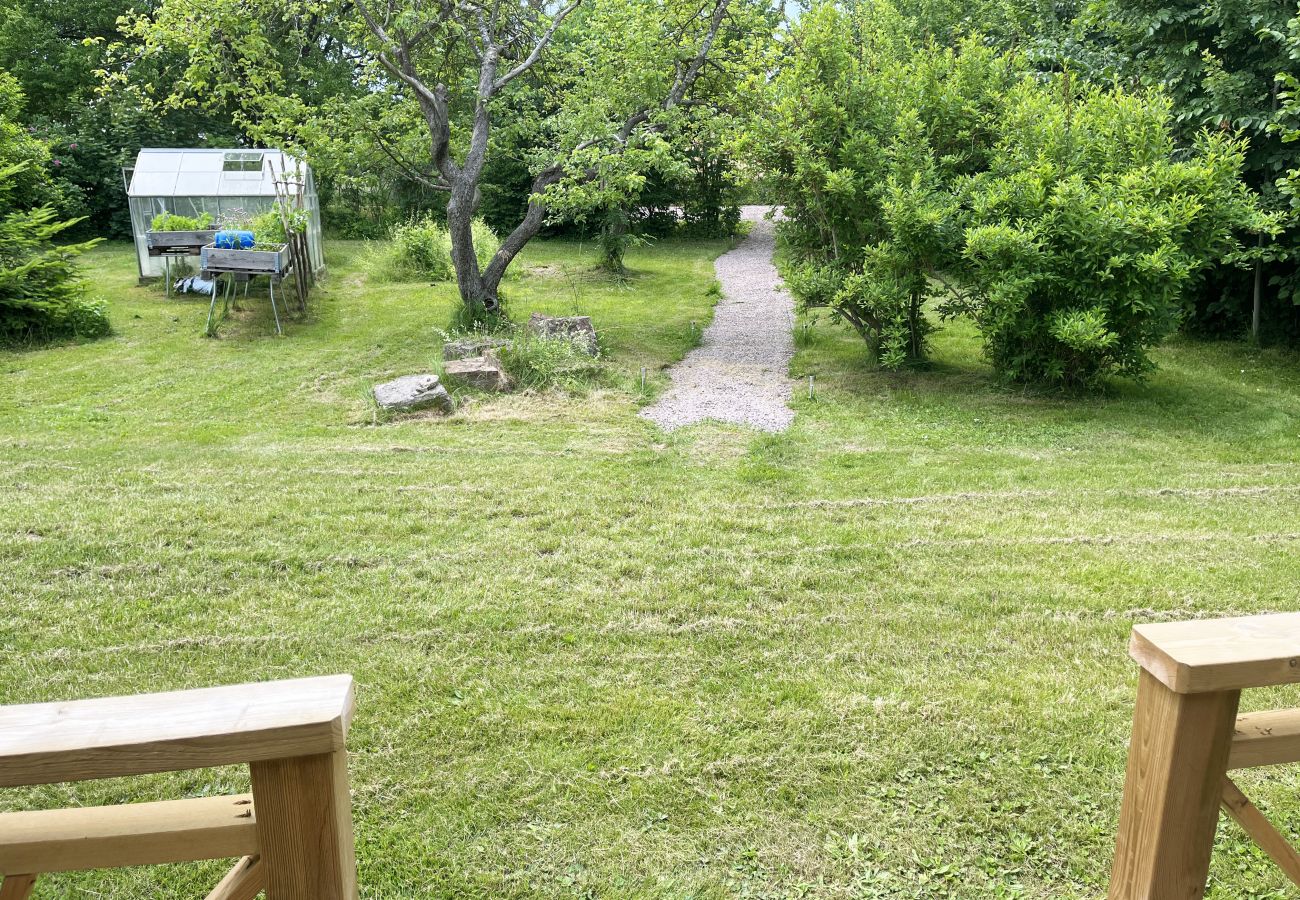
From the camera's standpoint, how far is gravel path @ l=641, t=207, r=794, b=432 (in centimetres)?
841

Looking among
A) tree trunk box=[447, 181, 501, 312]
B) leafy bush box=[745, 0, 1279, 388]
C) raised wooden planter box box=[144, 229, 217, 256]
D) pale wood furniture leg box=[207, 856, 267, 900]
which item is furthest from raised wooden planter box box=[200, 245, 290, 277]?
pale wood furniture leg box=[207, 856, 267, 900]

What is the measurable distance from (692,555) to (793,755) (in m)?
1.91

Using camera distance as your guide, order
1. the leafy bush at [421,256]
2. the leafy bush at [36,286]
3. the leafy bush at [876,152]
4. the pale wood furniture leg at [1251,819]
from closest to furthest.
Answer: the pale wood furniture leg at [1251,819], the leafy bush at [876,152], the leafy bush at [36,286], the leafy bush at [421,256]

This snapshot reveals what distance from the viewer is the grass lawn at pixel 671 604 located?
286 cm

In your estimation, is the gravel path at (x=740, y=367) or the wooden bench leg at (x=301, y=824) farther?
the gravel path at (x=740, y=367)

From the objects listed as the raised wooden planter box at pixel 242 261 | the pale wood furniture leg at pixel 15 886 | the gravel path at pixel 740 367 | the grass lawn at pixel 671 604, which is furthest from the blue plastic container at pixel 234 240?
the pale wood furniture leg at pixel 15 886

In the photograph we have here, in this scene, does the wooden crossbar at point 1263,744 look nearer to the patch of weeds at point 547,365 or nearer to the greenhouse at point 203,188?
the patch of weeds at point 547,365

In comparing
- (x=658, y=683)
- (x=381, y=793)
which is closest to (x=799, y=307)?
(x=658, y=683)

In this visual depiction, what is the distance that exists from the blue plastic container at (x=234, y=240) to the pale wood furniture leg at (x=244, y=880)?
12.0 meters

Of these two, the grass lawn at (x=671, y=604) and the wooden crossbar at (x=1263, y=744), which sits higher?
the wooden crossbar at (x=1263, y=744)

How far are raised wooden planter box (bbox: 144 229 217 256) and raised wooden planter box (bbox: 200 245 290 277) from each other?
1846 mm

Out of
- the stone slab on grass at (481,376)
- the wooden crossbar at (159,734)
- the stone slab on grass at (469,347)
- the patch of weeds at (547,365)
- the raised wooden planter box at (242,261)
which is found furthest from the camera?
the raised wooden planter box at (242,261)

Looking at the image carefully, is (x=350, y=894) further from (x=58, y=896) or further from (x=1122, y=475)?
(x=1122, y=475)

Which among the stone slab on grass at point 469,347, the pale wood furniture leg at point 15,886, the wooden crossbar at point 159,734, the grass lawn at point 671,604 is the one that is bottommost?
the grass lawn at point 671,604
